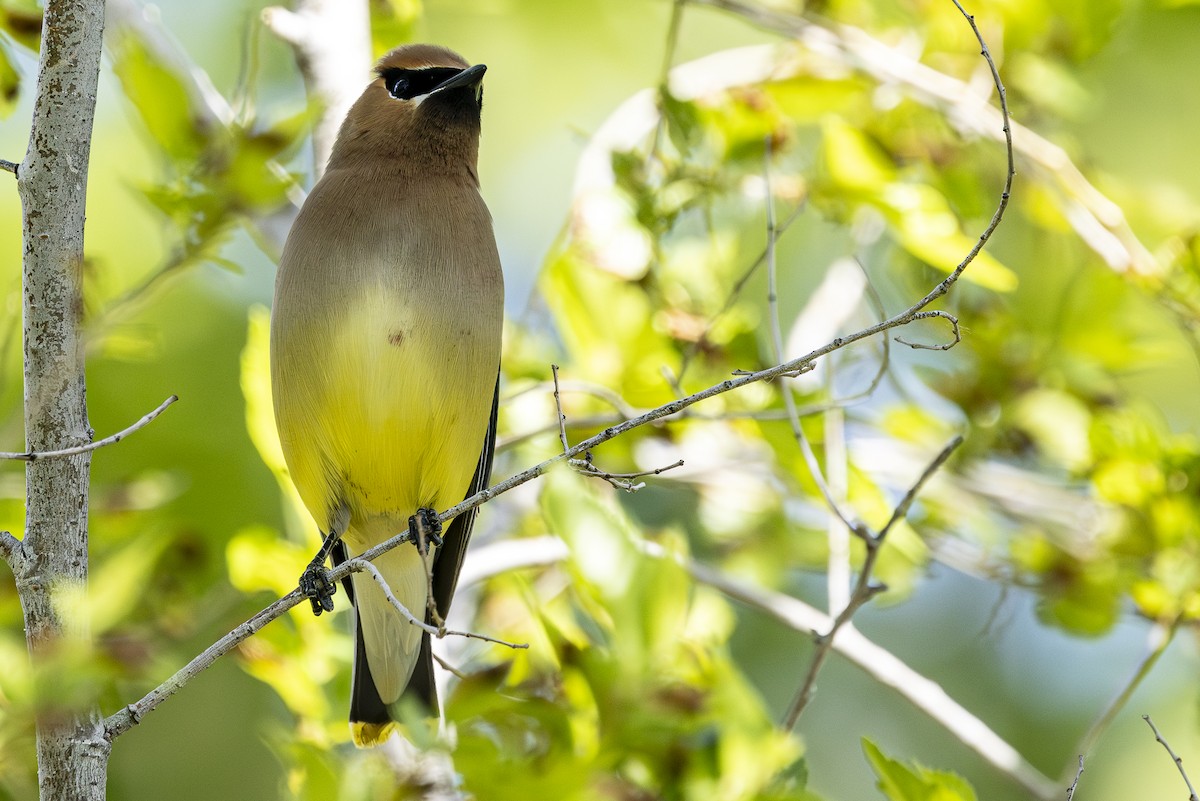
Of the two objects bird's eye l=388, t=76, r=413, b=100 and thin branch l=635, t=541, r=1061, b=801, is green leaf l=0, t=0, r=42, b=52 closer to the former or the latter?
bird's eye l=388, t=76, r=413, b=100

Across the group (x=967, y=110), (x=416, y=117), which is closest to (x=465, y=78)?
(x=416, y=117)

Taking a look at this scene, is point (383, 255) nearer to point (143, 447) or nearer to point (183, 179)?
point (183, 179)

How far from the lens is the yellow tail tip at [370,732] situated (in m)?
3.83

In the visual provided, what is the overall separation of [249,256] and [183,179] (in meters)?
1.98

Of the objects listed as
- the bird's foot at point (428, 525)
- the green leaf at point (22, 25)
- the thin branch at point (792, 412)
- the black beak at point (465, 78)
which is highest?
the green leaf at point (22, 25)

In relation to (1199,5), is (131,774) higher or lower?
lower

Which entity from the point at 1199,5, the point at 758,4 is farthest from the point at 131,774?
the point at 1199,5

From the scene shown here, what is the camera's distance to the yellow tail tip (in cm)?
383

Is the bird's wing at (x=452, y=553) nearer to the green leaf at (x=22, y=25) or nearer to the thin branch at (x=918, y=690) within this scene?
the thin branch at (x=918, y=690)

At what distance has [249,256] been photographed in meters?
5.27

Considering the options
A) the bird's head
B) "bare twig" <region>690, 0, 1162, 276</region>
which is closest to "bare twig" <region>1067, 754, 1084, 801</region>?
"bare twig" <region>690, 0, 1162, 276</region>

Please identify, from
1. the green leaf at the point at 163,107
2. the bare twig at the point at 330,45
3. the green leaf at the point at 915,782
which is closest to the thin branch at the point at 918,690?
the green leaf at the point at 915,782

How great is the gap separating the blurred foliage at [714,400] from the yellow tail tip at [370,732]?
0.14 ft

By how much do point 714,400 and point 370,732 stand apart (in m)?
1.63
